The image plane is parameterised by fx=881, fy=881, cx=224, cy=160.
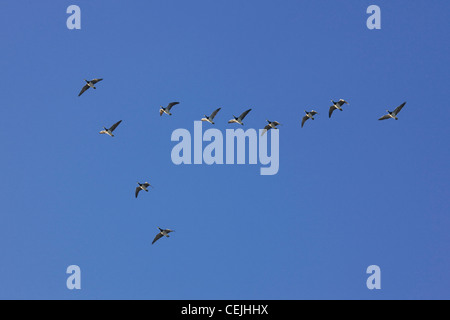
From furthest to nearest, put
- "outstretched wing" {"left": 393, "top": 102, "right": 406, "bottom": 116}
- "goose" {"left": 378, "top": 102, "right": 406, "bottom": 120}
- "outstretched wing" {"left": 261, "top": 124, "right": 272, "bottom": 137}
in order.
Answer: "outstretched wing" {"left": 261, "top": 124, "right": 272, "bottom": 137} → "goose" {"left": 378, "top": 102, "right": 406, "bottom": 120} → "outstretched wing" {"left": 393, "top": 102, "right": 406, "bottom": 116}

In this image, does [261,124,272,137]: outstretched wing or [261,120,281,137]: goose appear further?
[261,124,272,137]: outstretched wing

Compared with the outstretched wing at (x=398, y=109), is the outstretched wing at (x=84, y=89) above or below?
above

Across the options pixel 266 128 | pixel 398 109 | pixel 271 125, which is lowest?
pixel 266 128

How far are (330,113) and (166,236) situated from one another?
901 inches

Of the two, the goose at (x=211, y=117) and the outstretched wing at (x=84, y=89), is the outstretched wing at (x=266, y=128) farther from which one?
the outstretched wing at (x=84, y=89)

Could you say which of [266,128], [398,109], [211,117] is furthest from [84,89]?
[398,109]

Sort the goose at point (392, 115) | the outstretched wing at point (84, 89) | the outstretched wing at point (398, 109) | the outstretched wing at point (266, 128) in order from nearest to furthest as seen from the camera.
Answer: the outstretched wing at point (398, 109)
the goose at point (392, 115)
the outstretched wing at point (84, 89)
the outstretched wing at point (266, 128)

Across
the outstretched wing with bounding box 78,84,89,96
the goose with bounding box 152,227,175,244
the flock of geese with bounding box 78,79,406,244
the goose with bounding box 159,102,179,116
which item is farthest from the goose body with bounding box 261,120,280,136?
the outstretched wing with bounding box 78,84,89,96

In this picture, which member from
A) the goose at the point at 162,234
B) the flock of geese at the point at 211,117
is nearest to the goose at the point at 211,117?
the flock of geese at the point at 211,117

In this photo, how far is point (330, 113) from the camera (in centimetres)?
9800

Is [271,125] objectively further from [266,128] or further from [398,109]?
[398,109]

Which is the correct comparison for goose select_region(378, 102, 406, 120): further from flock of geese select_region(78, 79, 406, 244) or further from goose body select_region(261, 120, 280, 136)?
goose body select_region(261, 120, 280, 136)
